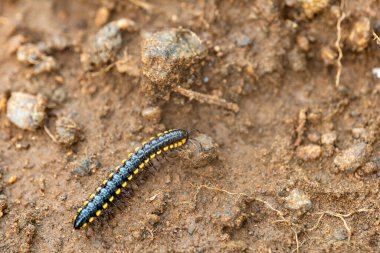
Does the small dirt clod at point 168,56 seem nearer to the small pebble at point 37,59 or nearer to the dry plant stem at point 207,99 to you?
the dry plant stem at point 207,99

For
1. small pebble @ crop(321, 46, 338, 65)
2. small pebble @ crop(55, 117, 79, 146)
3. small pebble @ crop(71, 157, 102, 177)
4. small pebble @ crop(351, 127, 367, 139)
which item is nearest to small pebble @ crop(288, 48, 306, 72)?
small pebble @ crop(321, 46, 338, 65)

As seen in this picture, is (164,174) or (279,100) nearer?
(164,174)

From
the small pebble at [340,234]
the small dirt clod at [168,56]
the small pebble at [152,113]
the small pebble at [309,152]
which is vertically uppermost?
the small dirt clod at [168,56]

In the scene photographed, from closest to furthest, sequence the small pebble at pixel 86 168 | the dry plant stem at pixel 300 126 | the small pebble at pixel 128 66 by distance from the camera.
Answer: the small pebble at pixel 86 168 → the dry plant stem at pixel 300 126 → the small pebble at pixel 128 66

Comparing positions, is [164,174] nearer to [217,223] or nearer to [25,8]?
[217,223]

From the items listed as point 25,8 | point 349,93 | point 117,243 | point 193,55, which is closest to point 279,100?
point 349,93

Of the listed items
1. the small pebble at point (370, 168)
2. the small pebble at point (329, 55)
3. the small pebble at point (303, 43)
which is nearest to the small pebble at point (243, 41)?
the small pebble at point (303, 43)

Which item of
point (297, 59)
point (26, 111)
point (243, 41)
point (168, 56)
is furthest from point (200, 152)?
point (26, 111)

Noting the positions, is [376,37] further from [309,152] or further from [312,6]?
[309,152]
